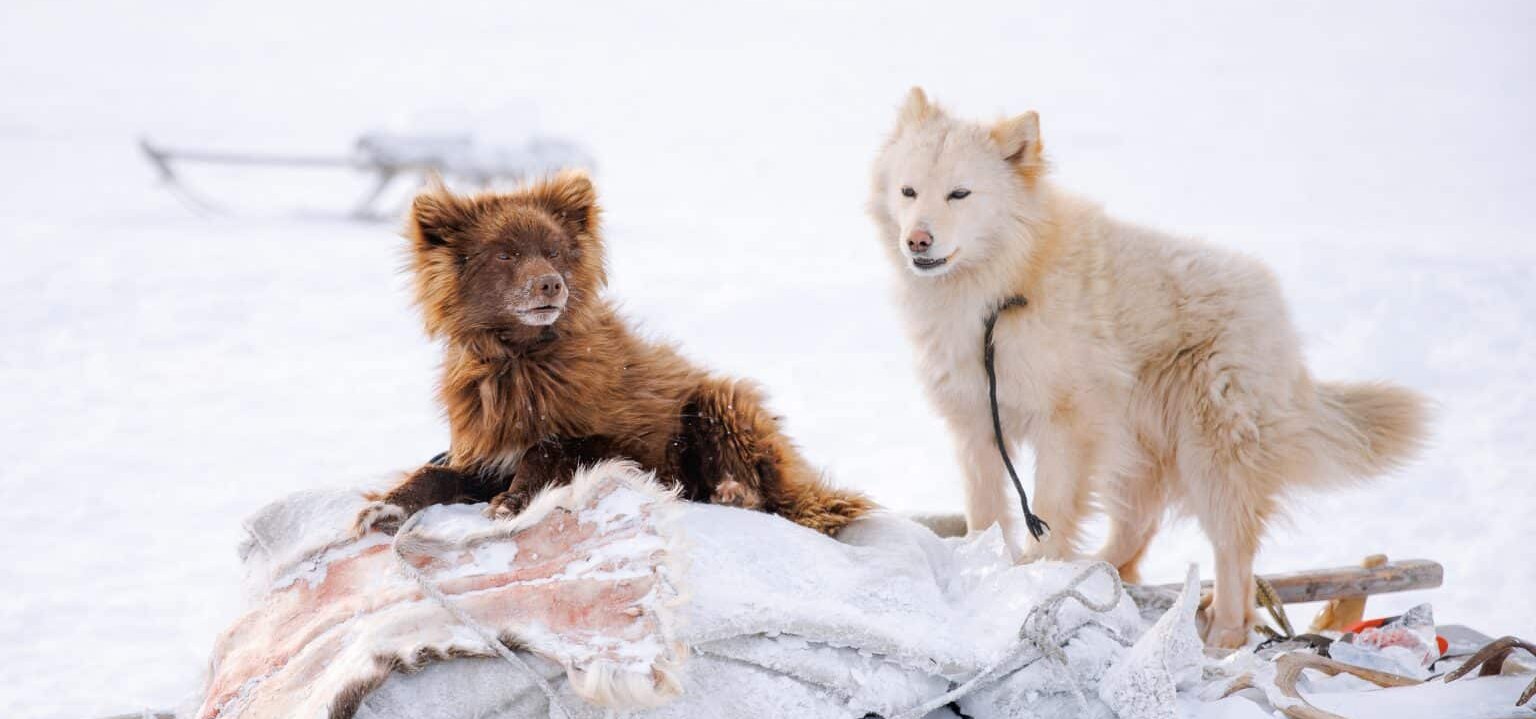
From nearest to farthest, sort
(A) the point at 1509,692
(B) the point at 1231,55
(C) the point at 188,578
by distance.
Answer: (A) the point at 1509,692
(C) the point at 188,578
(B) the point at 1231,55

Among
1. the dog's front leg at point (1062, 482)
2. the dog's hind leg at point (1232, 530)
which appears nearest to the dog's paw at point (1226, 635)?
the dog's hind leg at point (1232, 530)

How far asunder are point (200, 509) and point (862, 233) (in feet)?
32.6

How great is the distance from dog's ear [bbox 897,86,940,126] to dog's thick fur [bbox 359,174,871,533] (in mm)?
1344

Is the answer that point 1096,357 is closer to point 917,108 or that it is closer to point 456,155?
point 917,108

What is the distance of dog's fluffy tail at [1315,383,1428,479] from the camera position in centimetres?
362

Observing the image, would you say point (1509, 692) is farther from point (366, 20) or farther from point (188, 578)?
point (366, 20)

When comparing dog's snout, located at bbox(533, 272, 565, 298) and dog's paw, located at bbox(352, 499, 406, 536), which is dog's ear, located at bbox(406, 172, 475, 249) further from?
dog's paw, located at bbox(352, 499, 406, 536)

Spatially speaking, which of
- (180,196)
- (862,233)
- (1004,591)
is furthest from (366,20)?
(1004,591)

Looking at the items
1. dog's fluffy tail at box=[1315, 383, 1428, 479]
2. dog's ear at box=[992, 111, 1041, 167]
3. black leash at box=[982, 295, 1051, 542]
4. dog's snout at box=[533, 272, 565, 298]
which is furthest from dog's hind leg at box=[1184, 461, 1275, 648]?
dog's snout at box=[533, 272, 565, 298]

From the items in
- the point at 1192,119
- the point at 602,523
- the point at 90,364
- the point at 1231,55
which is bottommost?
the point at 90,364

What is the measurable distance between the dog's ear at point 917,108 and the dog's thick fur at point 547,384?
1.34m

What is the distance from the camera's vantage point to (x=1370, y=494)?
628 cm

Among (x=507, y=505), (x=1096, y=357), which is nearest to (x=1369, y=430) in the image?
(x=1096, y=357)

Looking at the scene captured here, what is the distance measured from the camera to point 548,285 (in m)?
2.38
